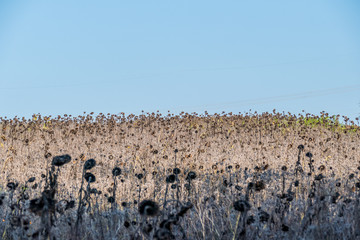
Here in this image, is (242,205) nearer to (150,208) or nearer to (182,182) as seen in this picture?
(150,208)

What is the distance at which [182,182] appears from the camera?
6.05 m

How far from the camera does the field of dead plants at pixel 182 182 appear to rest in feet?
9.96

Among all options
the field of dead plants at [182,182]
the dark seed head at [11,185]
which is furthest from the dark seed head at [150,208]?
the dark seed head at [11,185]

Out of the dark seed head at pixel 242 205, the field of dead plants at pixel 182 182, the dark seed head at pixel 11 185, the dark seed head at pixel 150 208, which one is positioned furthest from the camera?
the dark seed head at pixel 11 185

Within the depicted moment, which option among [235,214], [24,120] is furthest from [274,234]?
[24,120]

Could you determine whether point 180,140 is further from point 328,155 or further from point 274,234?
point 274,234

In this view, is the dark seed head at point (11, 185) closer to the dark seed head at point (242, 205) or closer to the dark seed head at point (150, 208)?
the dark seed head at point (150, 208)

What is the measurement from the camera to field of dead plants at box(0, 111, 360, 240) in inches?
A: 120

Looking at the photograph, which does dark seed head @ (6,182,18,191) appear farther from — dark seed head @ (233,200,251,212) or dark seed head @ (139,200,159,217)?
dark seed head @ (233,200,251,212)

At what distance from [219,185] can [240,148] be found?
3.88 metres

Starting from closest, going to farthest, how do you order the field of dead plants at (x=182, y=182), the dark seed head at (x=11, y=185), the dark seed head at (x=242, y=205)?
1. the dark seed head at (x=242, y=205)
2. the field of dead plants at (x=182, y=182)
3. the dark seed head at (x=11, y=185)

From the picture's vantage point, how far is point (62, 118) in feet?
49.2

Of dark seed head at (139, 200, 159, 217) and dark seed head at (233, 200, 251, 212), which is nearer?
dark seed head at (139, 200, 159, 217)

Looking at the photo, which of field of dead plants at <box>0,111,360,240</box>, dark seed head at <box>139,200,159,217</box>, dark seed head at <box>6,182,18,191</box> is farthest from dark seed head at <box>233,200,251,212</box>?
dark seed head at <box>6,182,18,191</box>
